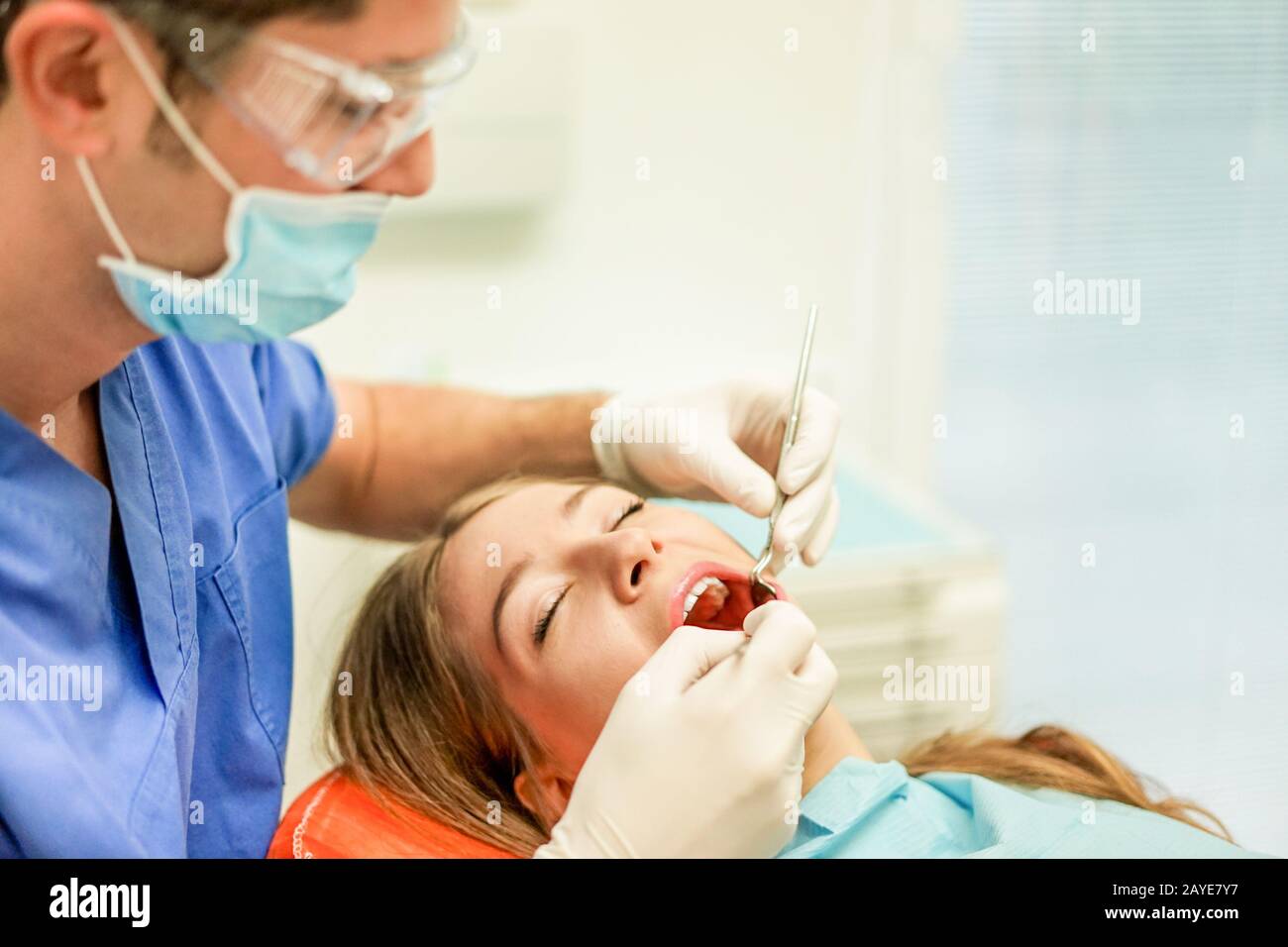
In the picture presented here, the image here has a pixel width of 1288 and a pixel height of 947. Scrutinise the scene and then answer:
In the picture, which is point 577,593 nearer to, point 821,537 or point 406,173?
point 821,537

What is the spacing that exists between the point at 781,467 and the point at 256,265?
56 centimetres

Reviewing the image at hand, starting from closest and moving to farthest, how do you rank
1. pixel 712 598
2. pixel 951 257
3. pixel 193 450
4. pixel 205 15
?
1. pixel 205 15
2. pixel 193 450
3. pixel 712 598
4. pixel 951 257

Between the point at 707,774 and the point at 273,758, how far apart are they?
0.49 metres

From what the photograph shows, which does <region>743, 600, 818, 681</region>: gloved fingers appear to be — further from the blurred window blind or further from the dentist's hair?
the blurred window blind

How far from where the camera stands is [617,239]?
238 centimetres

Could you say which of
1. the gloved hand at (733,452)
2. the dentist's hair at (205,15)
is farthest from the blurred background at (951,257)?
the dentist's hair at (205,15)

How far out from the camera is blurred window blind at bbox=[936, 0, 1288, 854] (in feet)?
7.60

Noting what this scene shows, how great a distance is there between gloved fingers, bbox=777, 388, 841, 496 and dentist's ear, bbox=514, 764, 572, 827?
0.38 meters

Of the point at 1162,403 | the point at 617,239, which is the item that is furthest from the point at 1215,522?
the point at 617,239

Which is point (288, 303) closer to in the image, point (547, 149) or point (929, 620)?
point (929, 620)

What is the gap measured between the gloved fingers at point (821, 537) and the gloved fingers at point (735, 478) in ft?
0.21

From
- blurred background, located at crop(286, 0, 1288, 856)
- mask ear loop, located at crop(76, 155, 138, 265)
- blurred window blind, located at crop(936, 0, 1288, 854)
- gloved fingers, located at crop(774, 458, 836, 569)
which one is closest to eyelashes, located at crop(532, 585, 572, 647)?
gloved fingers, located at crop(774, 458, 836, 569)

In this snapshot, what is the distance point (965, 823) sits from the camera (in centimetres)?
124

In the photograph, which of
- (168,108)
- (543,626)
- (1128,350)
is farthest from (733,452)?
(1128,350)
